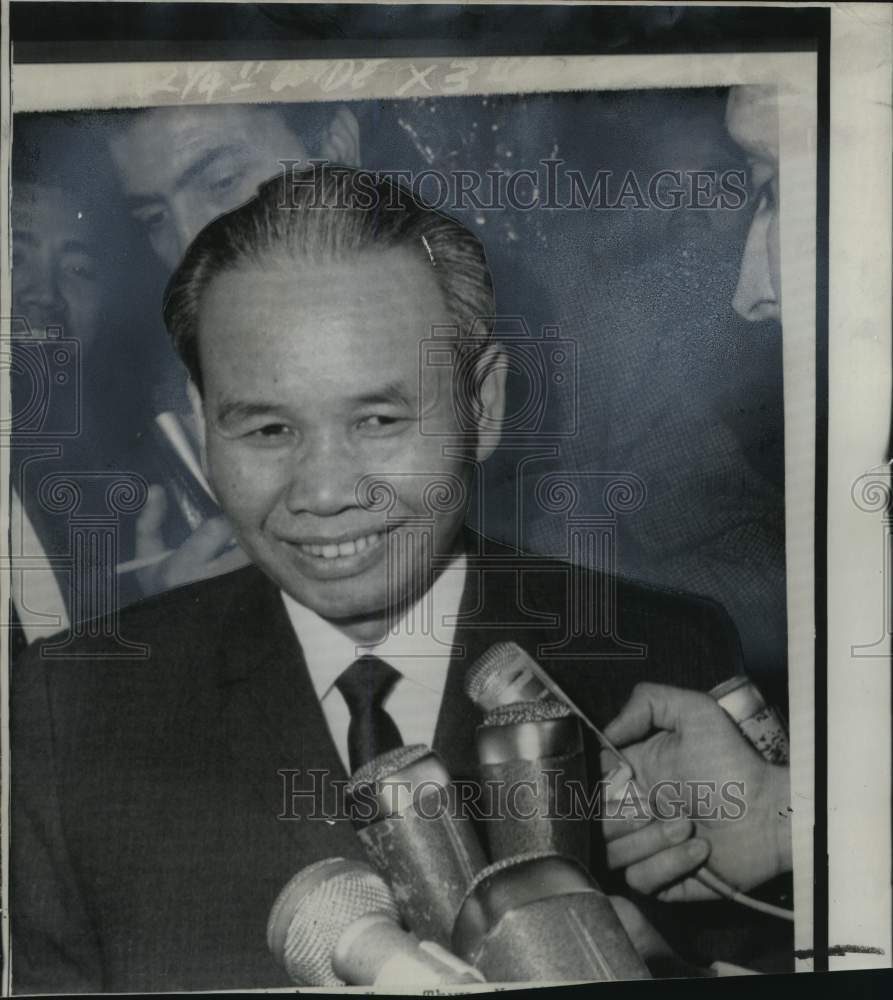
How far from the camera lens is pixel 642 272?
1.42 meters

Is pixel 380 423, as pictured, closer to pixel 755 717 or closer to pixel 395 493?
pixel 395 493

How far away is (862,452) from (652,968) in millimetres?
716

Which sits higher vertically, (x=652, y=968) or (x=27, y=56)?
(x=27, y=56)

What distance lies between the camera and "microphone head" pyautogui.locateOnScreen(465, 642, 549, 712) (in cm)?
139

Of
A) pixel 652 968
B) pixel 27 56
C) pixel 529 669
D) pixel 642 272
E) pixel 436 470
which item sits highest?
pixel 27 56

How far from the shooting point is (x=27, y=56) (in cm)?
139

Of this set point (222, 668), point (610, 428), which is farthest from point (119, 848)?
point (610, 428)

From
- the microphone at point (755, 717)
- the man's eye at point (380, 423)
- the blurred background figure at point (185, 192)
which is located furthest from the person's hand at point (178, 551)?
the microphone at point (755, 717)

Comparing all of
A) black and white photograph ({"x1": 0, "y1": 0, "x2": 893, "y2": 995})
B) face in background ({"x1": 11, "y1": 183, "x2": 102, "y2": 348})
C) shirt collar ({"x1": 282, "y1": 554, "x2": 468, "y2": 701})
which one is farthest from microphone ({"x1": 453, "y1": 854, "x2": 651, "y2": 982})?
face in background ({"x1": 11, "y1": 183, "x2": 102, "y2": 348})

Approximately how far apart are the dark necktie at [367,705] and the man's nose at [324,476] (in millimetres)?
203

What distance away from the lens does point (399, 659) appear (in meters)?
1.40

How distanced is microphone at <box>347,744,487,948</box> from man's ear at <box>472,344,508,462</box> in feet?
1.29

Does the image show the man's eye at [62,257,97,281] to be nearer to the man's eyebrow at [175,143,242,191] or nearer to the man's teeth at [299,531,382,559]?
the man's eyebrow at [175,143,242,191]

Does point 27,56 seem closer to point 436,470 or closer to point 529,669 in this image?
point 436,470
